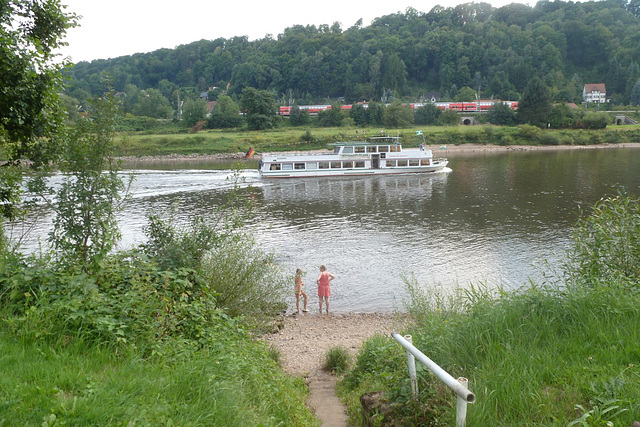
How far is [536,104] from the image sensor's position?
94.1m

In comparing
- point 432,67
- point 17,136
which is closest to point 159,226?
point 17,136

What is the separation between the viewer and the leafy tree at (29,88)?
786 centimetres

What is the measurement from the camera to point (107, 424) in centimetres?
358

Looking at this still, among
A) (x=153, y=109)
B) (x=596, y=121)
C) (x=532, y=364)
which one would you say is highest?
(x=153, y=109)

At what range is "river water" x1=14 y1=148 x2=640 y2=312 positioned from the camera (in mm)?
18234

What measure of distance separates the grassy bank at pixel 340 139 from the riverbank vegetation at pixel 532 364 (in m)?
72.9

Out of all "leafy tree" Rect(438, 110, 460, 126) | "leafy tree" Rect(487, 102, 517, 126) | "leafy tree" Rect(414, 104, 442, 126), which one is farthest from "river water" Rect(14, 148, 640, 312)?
"leafy tree" Rect(414, 104, 442, 126)

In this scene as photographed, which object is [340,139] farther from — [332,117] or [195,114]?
[195,114]

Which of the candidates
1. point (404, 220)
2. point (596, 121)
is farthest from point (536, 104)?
point (404, 220)

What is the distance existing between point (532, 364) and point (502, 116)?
103m

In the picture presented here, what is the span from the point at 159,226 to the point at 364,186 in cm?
3696

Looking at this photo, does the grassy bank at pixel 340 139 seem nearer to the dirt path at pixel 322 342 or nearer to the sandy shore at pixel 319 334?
the sandy shore at pixel 319 334

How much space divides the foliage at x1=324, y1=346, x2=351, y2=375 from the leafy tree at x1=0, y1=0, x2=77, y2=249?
6.07 meters

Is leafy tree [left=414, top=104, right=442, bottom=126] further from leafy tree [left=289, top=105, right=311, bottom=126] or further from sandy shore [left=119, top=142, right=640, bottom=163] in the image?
leafy tree [left=289, top=105, right=311, bottom=126]
